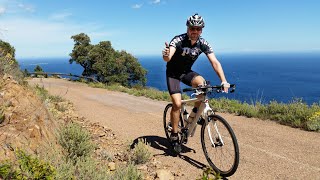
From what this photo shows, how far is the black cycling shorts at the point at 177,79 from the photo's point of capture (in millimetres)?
6109

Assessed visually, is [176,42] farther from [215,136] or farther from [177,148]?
[177,148]

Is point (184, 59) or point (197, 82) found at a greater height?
point (184, 59)

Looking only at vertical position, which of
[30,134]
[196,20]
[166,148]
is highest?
[196,20]

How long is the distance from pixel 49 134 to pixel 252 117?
7.37 meters

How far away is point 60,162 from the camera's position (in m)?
4.48

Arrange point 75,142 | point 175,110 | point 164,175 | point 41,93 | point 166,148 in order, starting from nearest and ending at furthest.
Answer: point 164,175 < point 75,142 < point 175,110 < point 166,148 < point 41,93

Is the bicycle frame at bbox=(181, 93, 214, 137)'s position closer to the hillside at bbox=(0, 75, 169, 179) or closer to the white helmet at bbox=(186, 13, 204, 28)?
the hillside at bbox=(0, 75, 169, 179)

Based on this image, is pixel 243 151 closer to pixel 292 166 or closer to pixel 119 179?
pixel 292 166

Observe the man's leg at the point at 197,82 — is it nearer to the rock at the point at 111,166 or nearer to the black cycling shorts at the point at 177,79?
the black cycling shorts at the point at 177,79

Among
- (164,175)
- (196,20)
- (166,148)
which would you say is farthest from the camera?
(166,148)

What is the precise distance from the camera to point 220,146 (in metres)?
5.48

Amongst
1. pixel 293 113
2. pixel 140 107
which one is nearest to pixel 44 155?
pixel 293 113

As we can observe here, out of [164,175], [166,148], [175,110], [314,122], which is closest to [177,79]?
[175,110]

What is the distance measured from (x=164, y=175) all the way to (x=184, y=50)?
2.47 m
